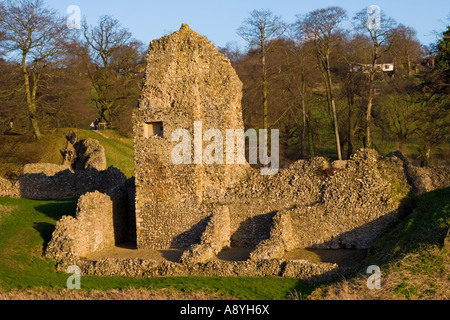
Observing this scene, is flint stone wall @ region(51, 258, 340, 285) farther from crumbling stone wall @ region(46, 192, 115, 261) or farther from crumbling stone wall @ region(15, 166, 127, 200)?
crumbling stone wall @ region(15, 166, 127, 200)

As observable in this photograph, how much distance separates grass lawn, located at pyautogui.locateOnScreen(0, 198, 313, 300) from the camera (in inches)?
556

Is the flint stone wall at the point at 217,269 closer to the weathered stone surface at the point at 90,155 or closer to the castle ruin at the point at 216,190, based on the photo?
the castle ruin at the point at 216,190

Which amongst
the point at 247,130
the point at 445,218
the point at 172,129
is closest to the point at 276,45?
the point at 247,130

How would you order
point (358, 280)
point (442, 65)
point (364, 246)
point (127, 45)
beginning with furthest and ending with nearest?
point (127, 45) < point (442, 65) < point (364, 246) < point (358, 280)

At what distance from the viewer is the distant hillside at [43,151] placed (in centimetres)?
3822

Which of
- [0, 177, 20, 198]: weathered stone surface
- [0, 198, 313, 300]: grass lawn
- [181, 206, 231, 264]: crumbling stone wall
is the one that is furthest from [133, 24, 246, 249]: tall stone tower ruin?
[0, 177, 20, 198]: weathered stone surface

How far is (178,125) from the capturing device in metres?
19.9

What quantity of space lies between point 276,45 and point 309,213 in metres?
17.9

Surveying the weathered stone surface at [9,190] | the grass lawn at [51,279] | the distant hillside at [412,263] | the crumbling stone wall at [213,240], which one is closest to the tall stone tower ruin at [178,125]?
the crumbling stone wall at [213,240]

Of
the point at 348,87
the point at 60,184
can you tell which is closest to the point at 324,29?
the point at 348,87

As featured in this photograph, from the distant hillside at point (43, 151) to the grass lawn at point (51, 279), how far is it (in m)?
18.0

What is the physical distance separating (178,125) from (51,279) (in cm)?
705

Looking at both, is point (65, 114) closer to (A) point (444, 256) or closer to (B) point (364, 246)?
(B) point (364, 246)

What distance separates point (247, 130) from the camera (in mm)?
36562
